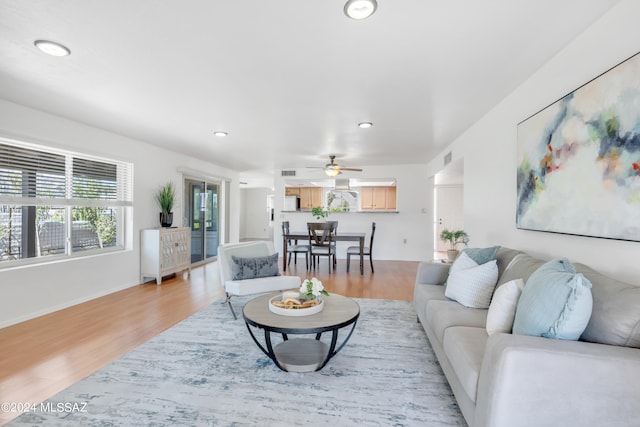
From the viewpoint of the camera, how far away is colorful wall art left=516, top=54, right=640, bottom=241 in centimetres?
152

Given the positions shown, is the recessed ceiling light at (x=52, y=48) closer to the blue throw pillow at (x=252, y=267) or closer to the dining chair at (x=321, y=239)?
the blue throw pillow at (x=252, y=267)

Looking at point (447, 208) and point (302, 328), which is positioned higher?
point (447, 208)

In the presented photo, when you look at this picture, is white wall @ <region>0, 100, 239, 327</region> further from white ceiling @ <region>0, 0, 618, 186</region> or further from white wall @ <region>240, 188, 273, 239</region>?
white wall @ <region>240, 188, 273, 239</region>

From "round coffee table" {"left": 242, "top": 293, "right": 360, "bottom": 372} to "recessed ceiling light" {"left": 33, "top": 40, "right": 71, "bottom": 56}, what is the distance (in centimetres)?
224

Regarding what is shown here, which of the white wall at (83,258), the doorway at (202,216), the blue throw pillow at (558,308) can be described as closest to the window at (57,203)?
the white wall at (83,258)

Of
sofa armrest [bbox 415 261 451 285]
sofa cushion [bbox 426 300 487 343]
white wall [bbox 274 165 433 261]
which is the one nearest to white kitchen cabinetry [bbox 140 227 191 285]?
white wall [bbox 274 165 433 261]

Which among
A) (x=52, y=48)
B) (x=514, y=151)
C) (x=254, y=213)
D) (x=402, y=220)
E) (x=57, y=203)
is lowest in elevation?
(x=402, y=220)

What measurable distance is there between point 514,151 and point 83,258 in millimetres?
5178

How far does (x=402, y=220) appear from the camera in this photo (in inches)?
286

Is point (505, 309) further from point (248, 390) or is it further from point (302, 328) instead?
point (248, 390)

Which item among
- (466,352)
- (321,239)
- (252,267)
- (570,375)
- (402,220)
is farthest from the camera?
(402,220)

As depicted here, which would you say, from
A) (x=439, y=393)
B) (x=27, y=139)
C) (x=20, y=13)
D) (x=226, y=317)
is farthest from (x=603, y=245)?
(x=27, y=139)

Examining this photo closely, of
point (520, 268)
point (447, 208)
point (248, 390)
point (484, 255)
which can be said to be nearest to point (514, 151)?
point (484, 255)

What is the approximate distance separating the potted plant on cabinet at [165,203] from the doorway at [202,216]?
85 centimetres
